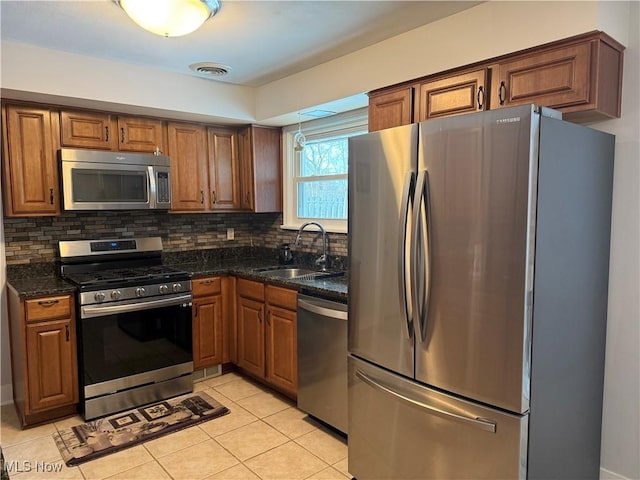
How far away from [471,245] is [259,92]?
2.64m

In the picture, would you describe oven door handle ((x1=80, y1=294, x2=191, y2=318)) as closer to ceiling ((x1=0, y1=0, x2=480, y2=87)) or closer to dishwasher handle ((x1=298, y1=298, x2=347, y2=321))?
dishwasher handle ((x1=298, y1=298, x2=347, y2=321))

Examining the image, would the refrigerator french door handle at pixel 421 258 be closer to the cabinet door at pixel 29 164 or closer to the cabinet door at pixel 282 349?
the cabinet door at pixel 282 349

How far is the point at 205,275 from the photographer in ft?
11.5

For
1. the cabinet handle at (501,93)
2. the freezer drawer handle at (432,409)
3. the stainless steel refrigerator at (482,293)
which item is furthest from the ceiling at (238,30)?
the freezer drawer handle at (432,409)

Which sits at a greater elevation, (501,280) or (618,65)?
(618,65)

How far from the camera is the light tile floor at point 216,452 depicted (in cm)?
240

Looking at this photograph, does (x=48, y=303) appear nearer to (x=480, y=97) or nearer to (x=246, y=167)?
(x=246, y=167)

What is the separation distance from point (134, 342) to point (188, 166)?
4.87 feet

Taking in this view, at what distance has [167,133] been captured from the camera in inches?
142

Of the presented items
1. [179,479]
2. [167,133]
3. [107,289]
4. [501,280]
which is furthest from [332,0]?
[179,479]

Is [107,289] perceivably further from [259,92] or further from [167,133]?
[259,92]

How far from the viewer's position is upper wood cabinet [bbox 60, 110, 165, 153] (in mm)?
3154

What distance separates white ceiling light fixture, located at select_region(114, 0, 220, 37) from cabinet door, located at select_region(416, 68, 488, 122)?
118 centimetres

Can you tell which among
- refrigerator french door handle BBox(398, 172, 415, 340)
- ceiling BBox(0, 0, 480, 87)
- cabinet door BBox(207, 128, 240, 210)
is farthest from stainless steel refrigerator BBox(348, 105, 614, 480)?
cabinet door BBox(207, 128, 240, 210)
